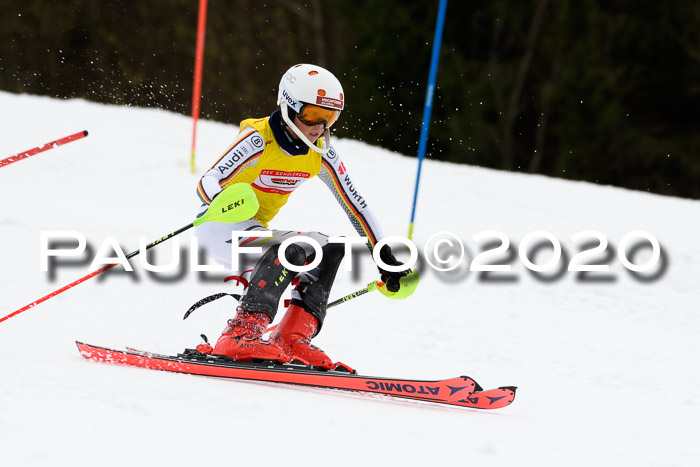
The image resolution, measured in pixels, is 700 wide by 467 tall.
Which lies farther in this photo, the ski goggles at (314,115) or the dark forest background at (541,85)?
the dark forest background at (541,85)

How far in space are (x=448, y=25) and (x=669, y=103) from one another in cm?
538

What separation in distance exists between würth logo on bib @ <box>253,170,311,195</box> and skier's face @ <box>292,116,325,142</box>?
8.0 inches

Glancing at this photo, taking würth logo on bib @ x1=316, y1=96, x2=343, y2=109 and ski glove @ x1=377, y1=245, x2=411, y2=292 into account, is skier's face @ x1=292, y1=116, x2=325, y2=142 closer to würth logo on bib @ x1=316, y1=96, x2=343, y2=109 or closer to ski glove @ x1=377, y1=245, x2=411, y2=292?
würth logo on bib @ x1=316, y1=96, x2=343, y2=109

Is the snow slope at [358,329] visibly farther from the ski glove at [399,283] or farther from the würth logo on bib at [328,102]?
the würth logo on bib at [328,102]

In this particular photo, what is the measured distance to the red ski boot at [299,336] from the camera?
4.21 m

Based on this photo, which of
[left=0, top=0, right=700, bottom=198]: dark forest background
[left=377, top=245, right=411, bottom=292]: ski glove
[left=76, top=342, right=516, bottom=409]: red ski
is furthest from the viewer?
[left=0, top=0, right=700, bottom=198]: dark forest background

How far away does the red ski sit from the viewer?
12.7 ft

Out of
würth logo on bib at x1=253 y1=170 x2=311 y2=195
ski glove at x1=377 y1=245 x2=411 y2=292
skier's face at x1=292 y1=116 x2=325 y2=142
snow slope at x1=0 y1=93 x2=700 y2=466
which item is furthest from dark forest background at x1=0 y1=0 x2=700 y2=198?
skier's face at x1=292 y1=116 x2=325 y2=142

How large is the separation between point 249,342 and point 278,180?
80 centimetres

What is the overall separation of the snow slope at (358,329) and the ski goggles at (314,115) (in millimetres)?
1263

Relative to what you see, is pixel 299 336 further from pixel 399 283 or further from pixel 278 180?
pixel 278 180

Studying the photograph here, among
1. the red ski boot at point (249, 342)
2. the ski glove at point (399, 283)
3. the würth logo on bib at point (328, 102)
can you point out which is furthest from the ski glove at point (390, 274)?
the würth logo on bib at point (328, 102)

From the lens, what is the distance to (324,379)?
3.89 m

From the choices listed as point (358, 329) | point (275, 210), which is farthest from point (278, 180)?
point (358, 329)
